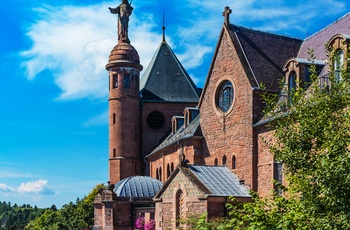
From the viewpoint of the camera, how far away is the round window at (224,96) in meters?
34.5

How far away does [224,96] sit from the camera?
1385 inches

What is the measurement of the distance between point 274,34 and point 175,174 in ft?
37.7

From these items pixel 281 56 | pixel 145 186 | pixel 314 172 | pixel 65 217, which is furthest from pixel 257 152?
pixel 65 217

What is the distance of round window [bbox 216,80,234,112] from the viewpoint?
1357 inches

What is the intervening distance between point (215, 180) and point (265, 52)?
8.67m

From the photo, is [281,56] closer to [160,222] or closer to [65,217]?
[160,222]

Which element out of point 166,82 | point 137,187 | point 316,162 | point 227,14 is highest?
point 227,14

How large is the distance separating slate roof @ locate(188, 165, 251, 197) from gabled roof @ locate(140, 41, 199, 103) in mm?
24799

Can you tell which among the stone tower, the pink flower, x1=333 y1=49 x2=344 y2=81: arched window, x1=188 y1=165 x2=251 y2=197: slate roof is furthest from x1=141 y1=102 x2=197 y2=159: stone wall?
x1=333 y1=49 x2=344 y2=81: arched window

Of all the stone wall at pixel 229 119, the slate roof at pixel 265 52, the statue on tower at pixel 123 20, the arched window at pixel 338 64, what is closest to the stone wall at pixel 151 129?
the statue on tower at pixel 123 20

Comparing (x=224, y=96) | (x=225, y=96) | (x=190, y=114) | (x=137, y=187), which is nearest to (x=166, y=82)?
(x=190, y=114)

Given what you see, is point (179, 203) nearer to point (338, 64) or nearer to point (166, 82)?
point (338, 64)

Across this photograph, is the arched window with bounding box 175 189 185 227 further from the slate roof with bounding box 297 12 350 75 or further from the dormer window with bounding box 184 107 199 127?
the dormer window with bounding box 184 107 199 127

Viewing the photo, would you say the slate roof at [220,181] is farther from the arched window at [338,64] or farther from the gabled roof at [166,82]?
the gabled roof at [166,82]
